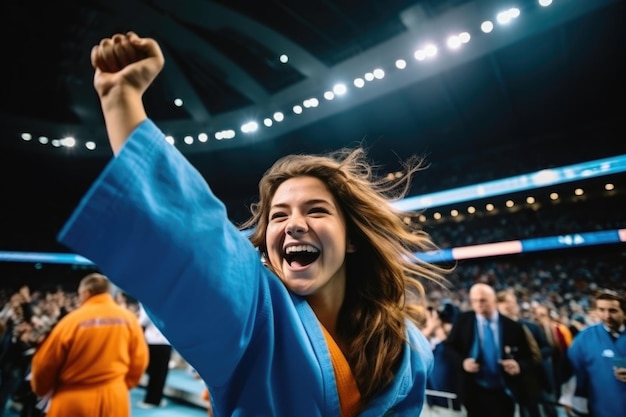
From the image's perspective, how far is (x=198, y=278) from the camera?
527 millimetres

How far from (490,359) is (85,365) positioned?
10.9 ft

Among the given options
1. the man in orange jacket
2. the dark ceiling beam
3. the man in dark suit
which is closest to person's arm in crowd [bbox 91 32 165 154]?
the man in orange jacket

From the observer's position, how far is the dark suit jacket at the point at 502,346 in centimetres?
318

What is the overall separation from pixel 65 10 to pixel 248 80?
4.86m

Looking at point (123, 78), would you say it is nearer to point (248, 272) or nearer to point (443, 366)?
point (248, 272)

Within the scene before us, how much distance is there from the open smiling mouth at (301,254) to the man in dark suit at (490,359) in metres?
2.90

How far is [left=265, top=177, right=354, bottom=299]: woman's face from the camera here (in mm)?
930

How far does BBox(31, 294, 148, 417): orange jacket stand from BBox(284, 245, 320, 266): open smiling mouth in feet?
7.99

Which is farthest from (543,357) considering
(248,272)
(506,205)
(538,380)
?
(506,205)

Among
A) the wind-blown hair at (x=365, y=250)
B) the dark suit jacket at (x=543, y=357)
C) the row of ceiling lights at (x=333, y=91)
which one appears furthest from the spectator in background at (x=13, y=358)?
the dark suit jacket at (x=543, y=357)

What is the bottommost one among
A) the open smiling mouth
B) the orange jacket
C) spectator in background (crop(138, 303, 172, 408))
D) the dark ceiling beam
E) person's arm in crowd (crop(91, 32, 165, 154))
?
spectator in background (crop(138, 303, 172, 408))

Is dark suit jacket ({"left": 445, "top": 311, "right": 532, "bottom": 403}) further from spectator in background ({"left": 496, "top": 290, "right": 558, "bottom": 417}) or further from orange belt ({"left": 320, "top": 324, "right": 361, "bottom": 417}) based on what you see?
orange belt ({"left": 320, "top": 324, "right": 361, "bottom": 417})

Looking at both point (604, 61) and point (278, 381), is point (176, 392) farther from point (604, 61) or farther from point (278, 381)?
point (604, 61)

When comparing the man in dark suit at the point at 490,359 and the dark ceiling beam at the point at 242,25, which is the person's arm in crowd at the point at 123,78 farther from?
the dark ceiling beam at the point at 242,25
